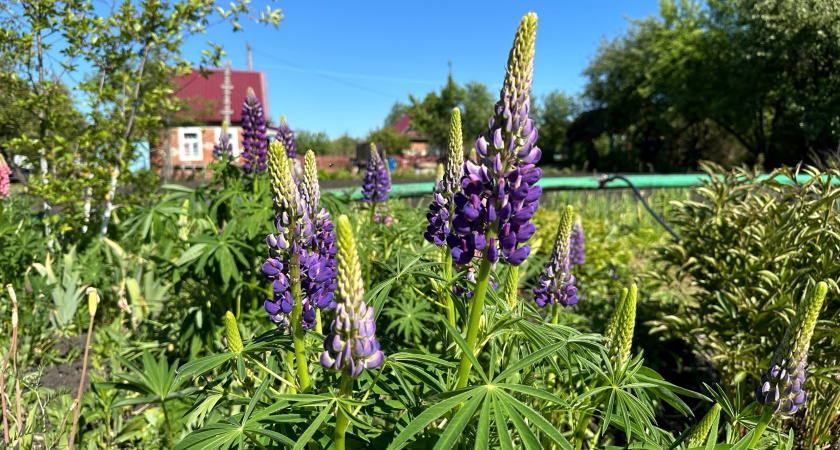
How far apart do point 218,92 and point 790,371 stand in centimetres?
3444

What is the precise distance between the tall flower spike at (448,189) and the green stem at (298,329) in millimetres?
592

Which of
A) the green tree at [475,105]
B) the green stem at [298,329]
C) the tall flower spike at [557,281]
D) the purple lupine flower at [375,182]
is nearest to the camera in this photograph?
the green stem at [298,329]

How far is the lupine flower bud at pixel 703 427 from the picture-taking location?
150 centimetres

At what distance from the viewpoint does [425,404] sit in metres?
1.36

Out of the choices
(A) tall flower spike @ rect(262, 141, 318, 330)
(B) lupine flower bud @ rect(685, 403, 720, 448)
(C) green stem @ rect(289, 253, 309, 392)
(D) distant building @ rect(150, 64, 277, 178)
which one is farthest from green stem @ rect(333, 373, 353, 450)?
(D) distant building @ rect(150, 64, 277, 178)

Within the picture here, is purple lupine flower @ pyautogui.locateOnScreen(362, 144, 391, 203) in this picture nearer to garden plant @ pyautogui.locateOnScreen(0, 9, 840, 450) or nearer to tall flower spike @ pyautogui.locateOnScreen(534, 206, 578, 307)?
garden plant @ pyautogui.locateOnScreen(0, 9, 840, 450)

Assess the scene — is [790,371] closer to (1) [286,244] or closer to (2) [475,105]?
(1) [286,244]

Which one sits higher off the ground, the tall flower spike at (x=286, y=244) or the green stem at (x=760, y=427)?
the tall flower spike at (x=286, y=244)

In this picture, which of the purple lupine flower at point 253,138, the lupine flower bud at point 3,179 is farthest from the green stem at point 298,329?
the lupine flower bud at point 3,179

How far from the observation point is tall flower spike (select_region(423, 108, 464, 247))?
1.83 metres

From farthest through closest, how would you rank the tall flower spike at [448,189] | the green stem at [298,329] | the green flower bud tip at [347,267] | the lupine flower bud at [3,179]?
the lupine flower bud at [3,179]
the tall flower spike at [448,189]
the green stem at [298,329]
the green flower bud tip at [347,267]

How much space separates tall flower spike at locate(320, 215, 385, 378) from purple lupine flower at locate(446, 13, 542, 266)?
0.29 metres

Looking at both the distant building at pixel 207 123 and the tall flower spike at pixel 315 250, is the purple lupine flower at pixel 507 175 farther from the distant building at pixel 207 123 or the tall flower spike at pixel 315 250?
the distant building at pixel 207 123

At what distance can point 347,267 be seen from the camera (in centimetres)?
102
